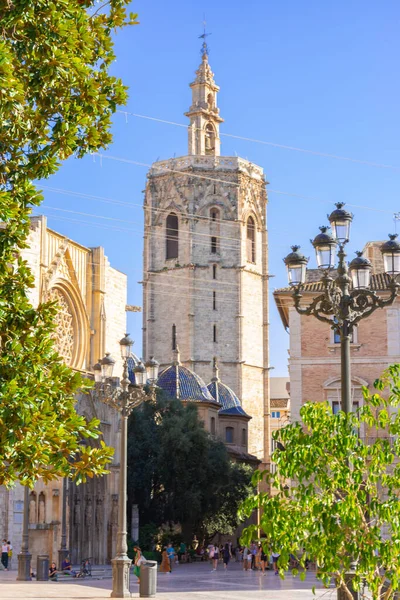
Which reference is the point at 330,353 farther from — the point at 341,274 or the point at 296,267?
the point at 341,274

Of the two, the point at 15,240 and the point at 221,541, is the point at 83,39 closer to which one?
the point at 15,240

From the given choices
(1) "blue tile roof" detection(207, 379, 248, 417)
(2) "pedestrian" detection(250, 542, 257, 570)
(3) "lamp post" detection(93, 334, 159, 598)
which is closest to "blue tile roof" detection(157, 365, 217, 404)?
(1) "blue tile roof" detection(207, 379, 248, 417)

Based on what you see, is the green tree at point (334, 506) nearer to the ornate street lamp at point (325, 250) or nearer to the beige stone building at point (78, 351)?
the ornate street lamp at point (325, 250)

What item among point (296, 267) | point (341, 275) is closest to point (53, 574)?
point (296, 267)

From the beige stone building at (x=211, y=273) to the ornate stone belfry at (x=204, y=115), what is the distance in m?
3.57

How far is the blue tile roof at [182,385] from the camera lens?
200 ft

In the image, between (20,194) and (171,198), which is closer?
(20,194)

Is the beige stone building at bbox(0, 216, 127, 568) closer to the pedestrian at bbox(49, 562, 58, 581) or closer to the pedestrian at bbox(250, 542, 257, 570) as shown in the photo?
the pedestrian at bbox(49, 562, 58, 581)

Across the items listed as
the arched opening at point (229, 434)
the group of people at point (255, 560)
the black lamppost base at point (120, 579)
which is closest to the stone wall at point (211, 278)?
the arched opening at point (229, 434)

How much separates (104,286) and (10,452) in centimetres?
3953

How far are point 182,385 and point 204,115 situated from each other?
33274 mm

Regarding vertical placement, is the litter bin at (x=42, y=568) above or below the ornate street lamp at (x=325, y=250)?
below

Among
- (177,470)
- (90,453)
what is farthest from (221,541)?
(90,453)

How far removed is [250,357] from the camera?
79.9 meters
